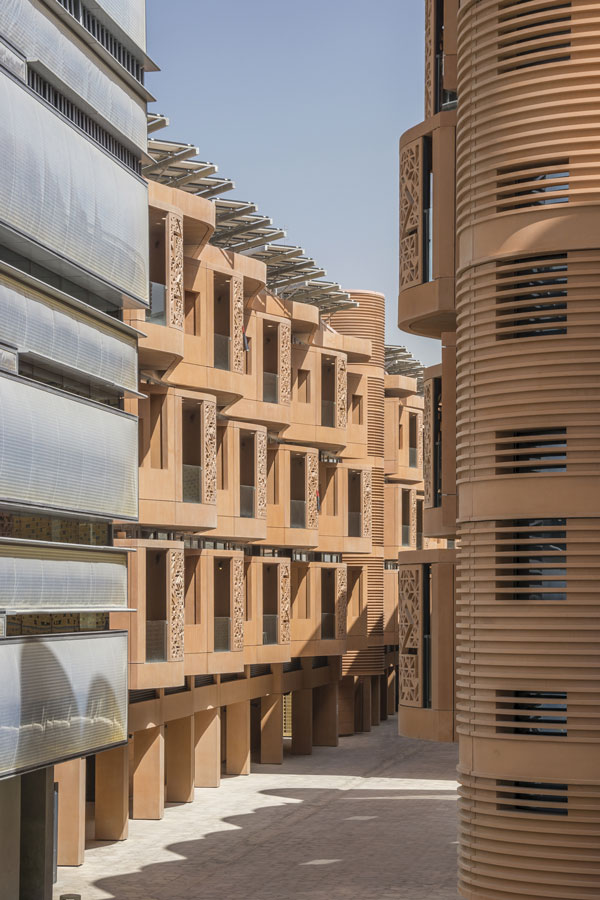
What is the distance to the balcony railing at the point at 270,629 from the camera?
4191 cm

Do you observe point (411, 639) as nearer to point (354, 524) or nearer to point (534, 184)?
point (534, 184)

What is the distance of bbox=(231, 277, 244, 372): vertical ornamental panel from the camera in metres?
37.5

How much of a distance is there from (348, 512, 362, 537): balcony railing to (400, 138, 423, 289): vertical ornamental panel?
1109 inches

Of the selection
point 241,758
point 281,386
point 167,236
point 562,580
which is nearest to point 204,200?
point 167,236

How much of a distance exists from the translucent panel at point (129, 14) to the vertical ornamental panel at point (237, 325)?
1335 cm

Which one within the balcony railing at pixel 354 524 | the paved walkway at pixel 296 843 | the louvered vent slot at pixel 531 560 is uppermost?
the balcony railing at pixel 354 524

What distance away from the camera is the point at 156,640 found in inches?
1241

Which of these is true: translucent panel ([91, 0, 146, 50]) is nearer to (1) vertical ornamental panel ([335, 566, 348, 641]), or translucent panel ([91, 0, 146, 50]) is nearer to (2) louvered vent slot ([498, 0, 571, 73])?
(2) louvered vent slot ([498, 0, 571, 73])

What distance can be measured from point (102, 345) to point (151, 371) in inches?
395

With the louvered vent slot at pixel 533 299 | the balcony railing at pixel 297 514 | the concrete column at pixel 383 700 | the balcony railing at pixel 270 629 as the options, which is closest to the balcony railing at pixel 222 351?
the balcony railing at pixel 270 629

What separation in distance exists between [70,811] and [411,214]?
13135 millimetres

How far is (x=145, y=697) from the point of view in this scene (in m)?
33.1

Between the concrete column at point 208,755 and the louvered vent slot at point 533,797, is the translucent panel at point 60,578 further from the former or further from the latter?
the concrete column at point 208,755

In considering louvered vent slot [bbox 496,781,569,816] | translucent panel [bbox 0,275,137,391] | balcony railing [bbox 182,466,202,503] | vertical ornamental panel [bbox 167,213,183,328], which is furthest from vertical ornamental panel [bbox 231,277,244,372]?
louvered vent slot [bbox 496,781,569,816]
